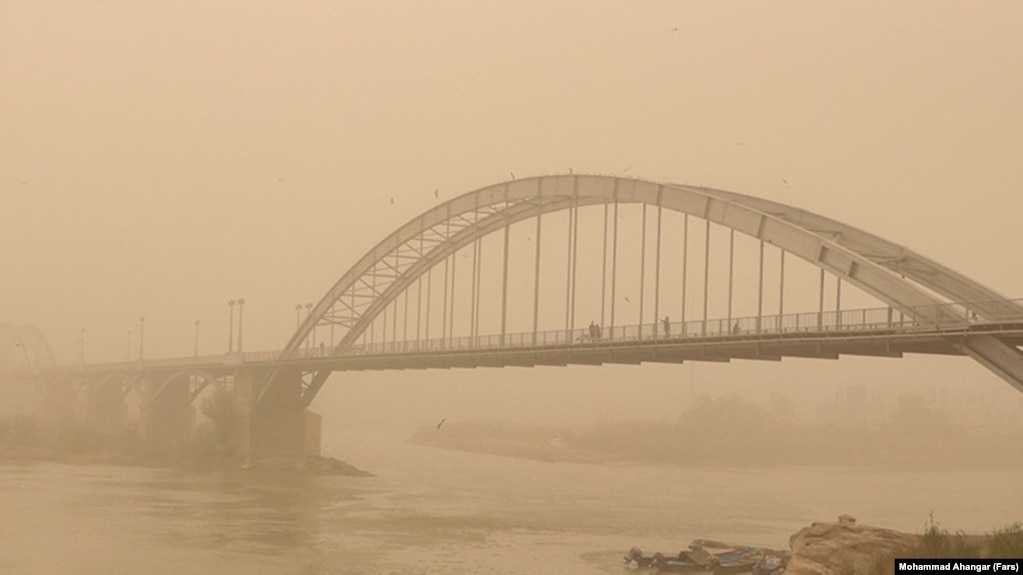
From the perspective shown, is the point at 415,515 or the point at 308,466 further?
the point at 308,466

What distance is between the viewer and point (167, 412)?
7431 centimetres

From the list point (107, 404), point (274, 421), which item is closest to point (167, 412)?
point (107, 404)

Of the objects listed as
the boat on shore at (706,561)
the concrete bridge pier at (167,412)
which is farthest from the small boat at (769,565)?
the concrete bridge pier at (167,412)

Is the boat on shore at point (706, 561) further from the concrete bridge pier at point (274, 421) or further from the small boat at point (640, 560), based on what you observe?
the concrete bridge pier at point (274, 421)

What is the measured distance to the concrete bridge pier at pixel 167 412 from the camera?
239 feet

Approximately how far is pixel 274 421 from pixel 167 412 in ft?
50.1

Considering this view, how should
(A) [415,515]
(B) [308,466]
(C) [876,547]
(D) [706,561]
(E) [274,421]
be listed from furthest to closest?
1. (E) [274,421]
2. (B) [308,466]
3. (A) [415,515]
4. (D) [706,561]
5. (C) [876,547]

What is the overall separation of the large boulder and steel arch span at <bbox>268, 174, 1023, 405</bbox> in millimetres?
4124

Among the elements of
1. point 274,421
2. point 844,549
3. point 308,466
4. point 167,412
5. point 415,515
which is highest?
point 844,549

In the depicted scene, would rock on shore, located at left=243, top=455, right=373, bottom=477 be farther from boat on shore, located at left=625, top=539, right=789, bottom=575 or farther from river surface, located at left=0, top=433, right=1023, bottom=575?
boat on shore, located at left=625, top=539, right=789, bottom=575

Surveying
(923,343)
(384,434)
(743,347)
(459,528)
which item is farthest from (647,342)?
(384,434)

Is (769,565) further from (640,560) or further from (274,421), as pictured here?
(274,421)

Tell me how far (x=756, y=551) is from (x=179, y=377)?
49917 millimetres

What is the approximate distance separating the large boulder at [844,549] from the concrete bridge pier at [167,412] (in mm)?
52926
